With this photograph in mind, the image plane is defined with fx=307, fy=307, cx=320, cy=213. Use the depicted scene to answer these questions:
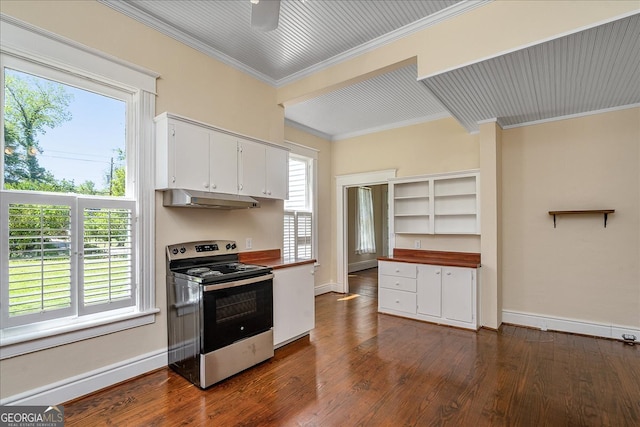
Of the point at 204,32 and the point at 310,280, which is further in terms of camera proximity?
the point at 310,280

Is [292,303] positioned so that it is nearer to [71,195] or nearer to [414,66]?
[71,195]

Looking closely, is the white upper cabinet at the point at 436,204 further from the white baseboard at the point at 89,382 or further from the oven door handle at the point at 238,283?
the white baseboard at the point at 89,382

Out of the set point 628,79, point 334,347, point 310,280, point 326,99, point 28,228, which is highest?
point 326,99

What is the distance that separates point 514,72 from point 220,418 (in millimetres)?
3599

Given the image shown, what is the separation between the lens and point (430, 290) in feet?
13.7

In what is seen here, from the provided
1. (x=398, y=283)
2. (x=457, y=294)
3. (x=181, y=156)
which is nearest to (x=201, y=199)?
(x=181, y=156)

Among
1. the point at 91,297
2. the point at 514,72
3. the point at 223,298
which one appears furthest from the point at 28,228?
the point at 514,72

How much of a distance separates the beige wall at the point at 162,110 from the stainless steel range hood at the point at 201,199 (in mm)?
170

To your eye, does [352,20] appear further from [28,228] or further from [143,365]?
[143,365]

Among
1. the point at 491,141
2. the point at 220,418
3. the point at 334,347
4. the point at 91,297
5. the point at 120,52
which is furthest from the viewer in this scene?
the point at 491,141

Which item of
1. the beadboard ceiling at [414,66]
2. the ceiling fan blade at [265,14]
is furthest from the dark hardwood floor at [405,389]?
the beadboard ceiling at [414,66]

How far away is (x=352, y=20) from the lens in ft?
8.89

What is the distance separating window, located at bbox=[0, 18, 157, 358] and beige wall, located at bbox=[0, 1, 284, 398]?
0.10 m

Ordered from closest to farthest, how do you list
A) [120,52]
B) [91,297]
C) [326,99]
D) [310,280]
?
[91,297]
[120,52]
[310,280]
[326,99]
